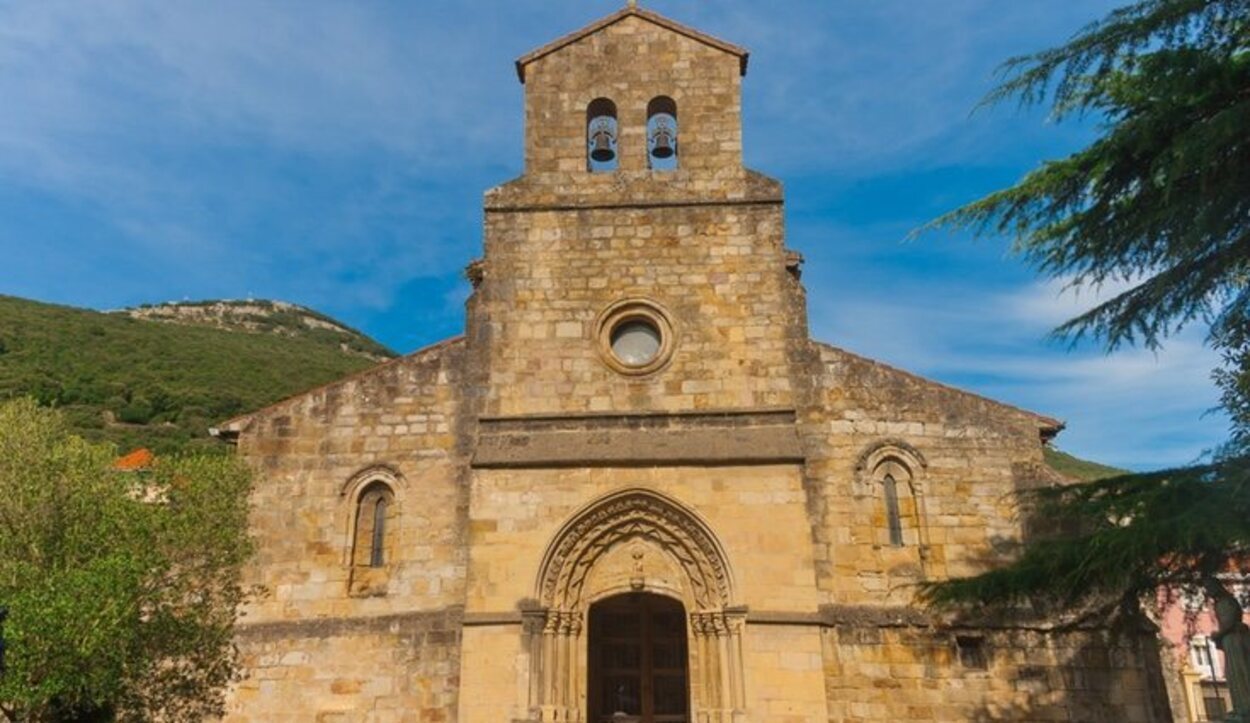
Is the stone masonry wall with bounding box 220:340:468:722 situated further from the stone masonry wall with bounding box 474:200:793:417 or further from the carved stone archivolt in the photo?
the carved stone archivolt

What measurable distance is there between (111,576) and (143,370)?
42820 mm

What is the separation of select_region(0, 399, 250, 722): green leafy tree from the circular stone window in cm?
539

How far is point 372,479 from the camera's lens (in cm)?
1421

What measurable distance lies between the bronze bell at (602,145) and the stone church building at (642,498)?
0.22ft

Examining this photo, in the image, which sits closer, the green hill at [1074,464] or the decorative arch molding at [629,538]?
the decorative arch molding at [629,538]

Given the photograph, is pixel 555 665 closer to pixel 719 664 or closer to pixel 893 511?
pixel 719 664

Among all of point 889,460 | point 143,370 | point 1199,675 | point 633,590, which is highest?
point 143,370

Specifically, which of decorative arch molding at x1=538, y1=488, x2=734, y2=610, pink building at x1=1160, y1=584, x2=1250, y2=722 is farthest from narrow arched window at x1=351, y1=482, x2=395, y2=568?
pink building at x1=1160, y1=584, x2=1250, y2=722

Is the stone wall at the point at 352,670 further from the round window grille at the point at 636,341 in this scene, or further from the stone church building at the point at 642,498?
the round window grille at the point at 636,341

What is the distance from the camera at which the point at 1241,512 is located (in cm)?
801

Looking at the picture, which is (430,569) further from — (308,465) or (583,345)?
(583,345)

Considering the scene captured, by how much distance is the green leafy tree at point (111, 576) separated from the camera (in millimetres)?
9648

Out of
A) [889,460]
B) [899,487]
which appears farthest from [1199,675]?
[889,460]

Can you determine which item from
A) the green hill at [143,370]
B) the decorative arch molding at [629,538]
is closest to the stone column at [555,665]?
the decorative arch molding at [629,538]
